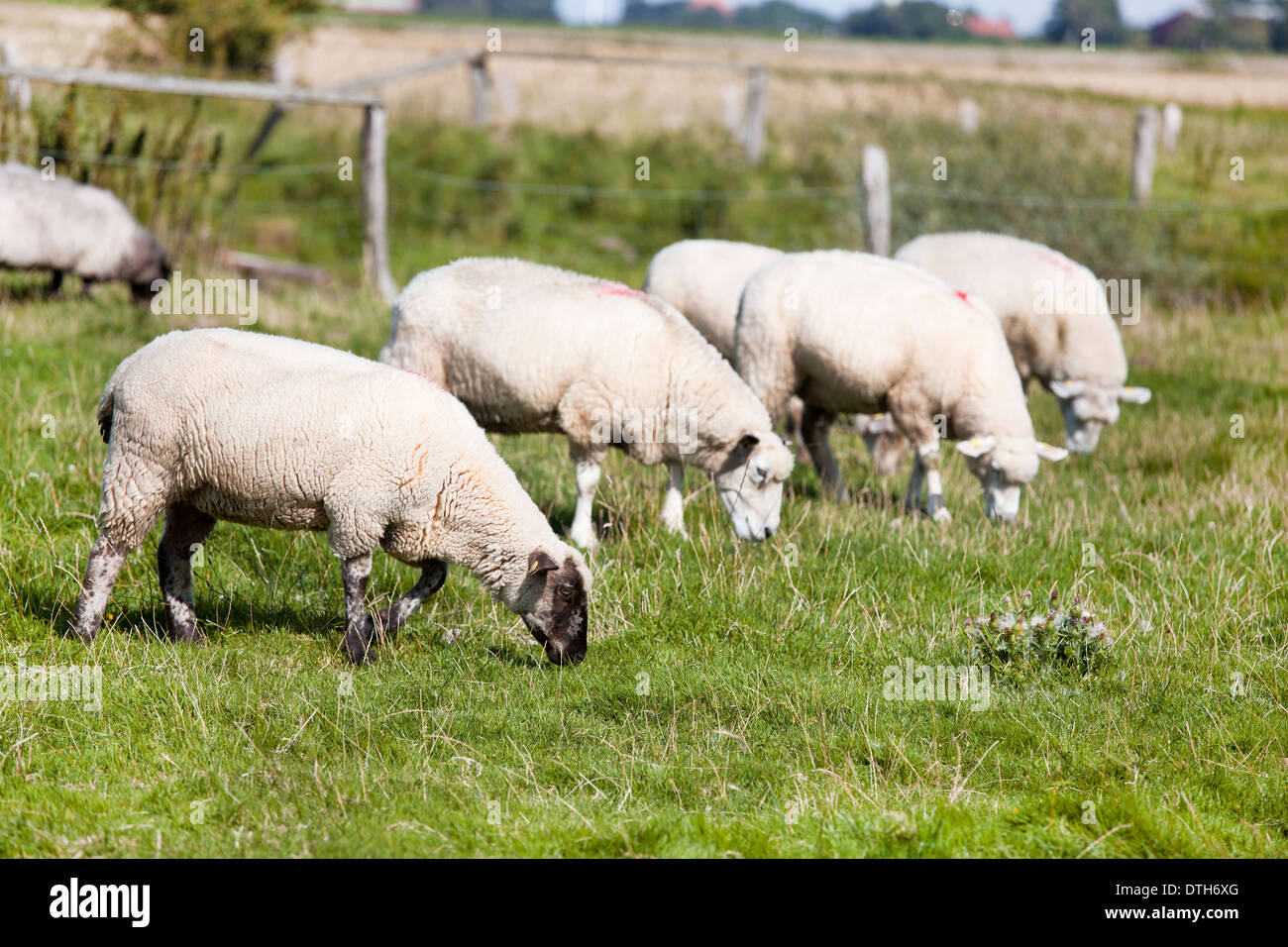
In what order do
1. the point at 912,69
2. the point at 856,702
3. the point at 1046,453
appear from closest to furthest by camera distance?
the point at 856,702
the point at 1046,453
the point at 912,69

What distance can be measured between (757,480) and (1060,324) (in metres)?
4.37

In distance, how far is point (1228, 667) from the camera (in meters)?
5.54

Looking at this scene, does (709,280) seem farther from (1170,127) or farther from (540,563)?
(1170,127)

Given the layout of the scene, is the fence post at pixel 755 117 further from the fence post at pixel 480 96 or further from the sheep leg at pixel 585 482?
the sheep leg at pixel 585 482

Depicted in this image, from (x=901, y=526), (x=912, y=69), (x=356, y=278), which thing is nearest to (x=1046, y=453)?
(x=901, y=526)

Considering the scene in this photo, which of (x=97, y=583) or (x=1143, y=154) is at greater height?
(x=1143, y=154)

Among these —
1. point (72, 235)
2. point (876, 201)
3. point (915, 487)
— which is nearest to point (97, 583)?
point (915, 487)

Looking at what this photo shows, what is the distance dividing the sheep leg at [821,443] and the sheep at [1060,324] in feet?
6.91

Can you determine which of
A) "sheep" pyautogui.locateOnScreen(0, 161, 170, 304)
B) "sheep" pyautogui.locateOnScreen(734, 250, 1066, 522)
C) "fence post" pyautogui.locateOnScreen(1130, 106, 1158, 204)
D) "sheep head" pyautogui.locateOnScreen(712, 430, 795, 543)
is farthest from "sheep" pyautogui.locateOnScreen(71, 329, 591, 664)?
"fence post" pyautogui.locateOnScreen(1130, 106, 1158, 204)

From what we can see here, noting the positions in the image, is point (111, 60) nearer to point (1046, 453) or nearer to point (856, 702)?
point (1046, 453)

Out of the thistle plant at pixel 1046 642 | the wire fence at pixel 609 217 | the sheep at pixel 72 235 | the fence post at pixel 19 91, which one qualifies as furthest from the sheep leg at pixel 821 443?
the fence post at pixel 19 91

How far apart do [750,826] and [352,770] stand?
1.37 meters

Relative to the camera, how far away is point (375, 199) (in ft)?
45.3
